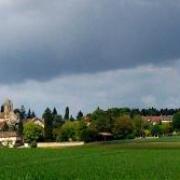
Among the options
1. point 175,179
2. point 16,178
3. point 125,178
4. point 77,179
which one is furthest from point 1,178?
point 175,179

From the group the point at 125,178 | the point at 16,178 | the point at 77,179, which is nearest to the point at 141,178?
the point at 125,178

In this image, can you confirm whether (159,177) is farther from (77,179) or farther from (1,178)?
(1,178)

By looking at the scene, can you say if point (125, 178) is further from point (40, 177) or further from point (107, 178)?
point (40, 177)

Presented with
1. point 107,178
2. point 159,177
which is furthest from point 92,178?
point 159,177

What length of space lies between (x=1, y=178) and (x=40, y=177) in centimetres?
224

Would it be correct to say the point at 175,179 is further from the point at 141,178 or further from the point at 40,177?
the point at 40,177

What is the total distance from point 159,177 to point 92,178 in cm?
395

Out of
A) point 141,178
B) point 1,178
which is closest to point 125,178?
point 141,178

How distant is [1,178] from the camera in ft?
133

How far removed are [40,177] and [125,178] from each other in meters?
4.92

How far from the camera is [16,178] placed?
3981 centimetres

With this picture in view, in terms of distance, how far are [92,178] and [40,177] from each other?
3049 mm

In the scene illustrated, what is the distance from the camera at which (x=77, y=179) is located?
39219 millimetres

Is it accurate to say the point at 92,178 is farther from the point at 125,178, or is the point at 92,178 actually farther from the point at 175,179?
the point at 175,179
